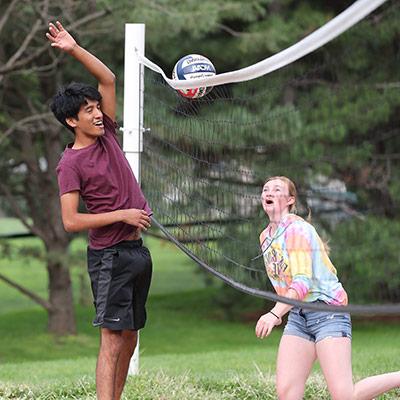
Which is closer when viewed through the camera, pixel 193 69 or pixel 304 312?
pixel 304 312

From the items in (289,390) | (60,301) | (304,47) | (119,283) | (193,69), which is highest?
(193,69)

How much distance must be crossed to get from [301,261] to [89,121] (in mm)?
1237

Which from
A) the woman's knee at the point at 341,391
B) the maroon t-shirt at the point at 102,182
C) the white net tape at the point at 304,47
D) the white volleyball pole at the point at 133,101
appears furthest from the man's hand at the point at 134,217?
the white volleyball pole at the point at 133,101

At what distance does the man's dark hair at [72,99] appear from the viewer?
5.30 metres

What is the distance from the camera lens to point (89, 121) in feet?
17.3

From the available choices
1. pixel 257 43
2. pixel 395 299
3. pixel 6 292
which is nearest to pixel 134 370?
pixel 395 299

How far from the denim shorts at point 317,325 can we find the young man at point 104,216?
2.49 ft

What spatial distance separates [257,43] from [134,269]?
998 cm

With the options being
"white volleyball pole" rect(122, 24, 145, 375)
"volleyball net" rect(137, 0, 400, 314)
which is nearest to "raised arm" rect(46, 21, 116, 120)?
"white volleyball pole" rect(122, 24, 145, 375)

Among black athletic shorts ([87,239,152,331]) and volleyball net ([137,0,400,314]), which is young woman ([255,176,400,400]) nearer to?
black athletic shorts ([87,239,152,331])

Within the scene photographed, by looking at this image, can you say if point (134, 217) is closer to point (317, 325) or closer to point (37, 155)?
point (317, 325)

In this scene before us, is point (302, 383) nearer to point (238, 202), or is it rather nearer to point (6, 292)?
point (238, 202)

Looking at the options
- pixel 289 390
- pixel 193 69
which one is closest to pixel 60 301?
pixel 193 69

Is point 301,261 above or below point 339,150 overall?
below
